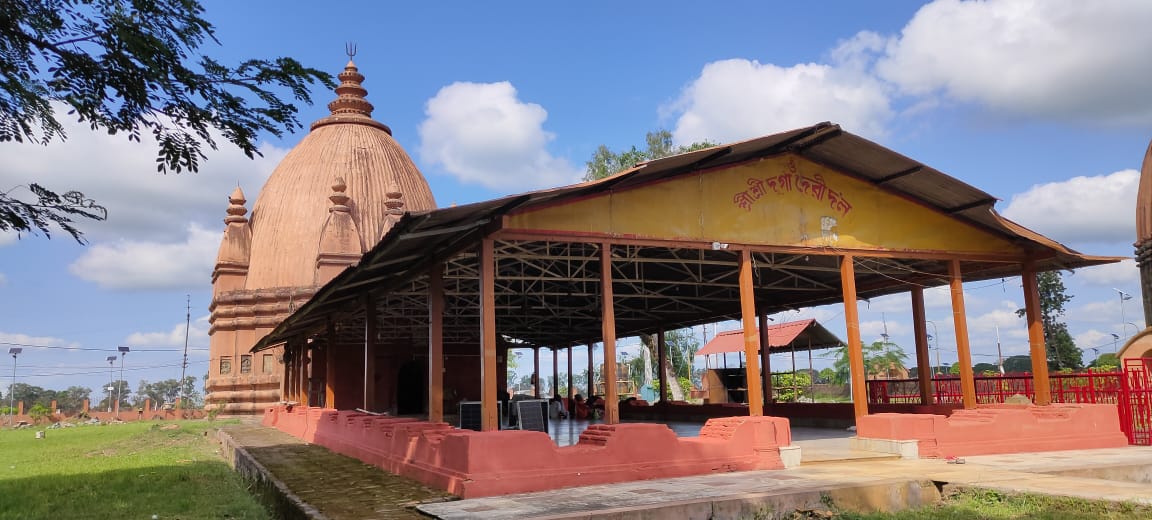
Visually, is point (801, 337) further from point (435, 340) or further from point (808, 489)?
point (808, 489)

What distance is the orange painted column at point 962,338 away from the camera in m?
14.2

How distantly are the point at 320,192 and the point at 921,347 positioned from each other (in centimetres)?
2826

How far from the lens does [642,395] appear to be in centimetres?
4647

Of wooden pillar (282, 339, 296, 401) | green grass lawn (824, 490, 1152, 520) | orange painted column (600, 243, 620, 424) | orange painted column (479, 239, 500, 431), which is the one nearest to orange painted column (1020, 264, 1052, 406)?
green grass lawn (824, 490, 1152, 520)

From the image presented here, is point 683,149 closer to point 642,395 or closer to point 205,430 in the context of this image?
→ point 642,395

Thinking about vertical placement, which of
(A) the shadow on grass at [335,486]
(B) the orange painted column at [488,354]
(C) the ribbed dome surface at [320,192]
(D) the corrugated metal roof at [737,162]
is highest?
(C) the ribbed dome surface at [320,192]

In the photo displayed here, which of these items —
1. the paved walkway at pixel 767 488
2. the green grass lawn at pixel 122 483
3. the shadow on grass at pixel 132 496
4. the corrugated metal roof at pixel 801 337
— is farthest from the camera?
the corrugated metal roof at pixel 801 337

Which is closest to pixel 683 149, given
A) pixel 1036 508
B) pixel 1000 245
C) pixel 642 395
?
pixel 642 395

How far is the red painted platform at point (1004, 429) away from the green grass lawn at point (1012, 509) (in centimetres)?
327

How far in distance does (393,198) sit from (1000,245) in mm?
25606

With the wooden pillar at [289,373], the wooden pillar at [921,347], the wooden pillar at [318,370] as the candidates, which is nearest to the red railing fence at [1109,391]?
the wooden pillar at [921,347]

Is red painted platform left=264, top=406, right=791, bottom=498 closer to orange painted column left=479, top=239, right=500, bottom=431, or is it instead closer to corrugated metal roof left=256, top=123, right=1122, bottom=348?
orange painted column left=479, top=239, right=500, bottom=431

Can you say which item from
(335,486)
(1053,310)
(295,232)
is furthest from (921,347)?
(1053,310)

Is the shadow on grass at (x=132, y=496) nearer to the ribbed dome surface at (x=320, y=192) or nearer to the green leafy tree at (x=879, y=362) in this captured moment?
the ribbed dome surface at (x=320, y=192)
